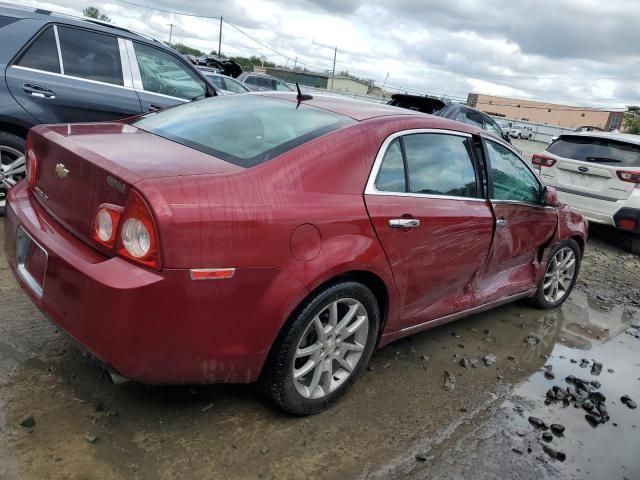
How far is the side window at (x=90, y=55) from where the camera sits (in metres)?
4.81

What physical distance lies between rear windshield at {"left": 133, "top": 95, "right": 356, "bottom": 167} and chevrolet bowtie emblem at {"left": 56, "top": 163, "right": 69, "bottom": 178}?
0.57 metres

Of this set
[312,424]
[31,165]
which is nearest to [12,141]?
[31,165]

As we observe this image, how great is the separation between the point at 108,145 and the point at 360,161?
120cm

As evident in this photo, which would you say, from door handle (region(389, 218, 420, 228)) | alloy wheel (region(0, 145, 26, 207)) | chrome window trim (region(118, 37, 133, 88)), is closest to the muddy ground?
door handle (region(389, 218, 420, 228))

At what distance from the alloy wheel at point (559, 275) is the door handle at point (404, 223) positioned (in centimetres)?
216

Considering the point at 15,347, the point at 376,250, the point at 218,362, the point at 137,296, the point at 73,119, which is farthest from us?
the point at 73,119

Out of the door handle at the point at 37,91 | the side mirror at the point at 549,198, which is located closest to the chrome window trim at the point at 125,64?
the door handle at the point at 37,91

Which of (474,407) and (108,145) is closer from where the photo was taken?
(108,145)

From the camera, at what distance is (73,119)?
4.82 metres

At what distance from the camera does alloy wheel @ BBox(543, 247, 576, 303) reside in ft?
15.1

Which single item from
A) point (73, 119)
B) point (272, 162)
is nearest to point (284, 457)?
point (272, 162)

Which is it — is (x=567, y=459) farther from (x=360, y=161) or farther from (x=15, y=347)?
(x=15, y=347)

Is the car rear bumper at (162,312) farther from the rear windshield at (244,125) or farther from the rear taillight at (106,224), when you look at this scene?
the rear windshield at (244,125)

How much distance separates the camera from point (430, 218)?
2.95 m
